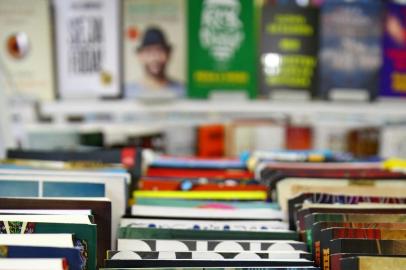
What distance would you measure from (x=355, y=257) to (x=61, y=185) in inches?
26.8

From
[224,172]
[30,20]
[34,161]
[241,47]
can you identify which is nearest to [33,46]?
[30,20]

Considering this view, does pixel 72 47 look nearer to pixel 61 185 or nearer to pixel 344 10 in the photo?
pixel 61 185

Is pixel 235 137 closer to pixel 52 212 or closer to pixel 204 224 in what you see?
pixel 204 224

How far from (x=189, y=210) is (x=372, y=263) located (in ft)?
1.47

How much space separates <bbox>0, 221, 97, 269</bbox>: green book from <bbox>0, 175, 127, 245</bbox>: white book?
19 centimetres

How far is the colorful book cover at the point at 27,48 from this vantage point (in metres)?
1.94

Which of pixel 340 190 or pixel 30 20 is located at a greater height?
pixel 30 20

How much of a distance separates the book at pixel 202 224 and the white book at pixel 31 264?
0.30 metres

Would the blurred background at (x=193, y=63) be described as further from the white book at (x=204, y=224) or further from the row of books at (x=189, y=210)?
the white book at (x=204, y=224)

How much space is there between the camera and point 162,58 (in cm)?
200

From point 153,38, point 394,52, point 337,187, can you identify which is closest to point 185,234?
point 337,187

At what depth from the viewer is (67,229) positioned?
0.75 metres

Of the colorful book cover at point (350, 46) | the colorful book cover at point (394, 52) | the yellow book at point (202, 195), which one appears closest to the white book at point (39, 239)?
the yellow book at point (202, 195)

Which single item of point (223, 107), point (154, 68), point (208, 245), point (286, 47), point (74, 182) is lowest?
point (208, 245)
